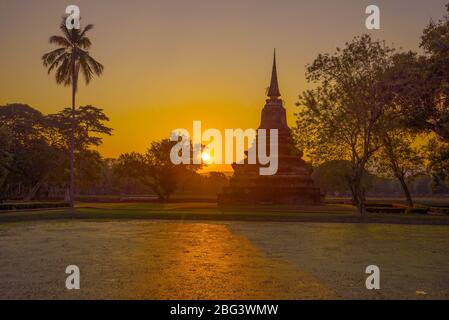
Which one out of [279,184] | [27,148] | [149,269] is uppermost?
[27,148]

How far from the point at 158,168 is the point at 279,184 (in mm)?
22014

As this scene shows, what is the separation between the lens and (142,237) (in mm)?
19203

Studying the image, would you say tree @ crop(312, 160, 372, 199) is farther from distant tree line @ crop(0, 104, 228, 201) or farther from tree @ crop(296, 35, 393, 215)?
distant tree line @ crop(0, 104, 228, 201)

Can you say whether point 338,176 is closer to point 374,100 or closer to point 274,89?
point 274,89

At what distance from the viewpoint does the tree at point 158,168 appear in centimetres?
6744

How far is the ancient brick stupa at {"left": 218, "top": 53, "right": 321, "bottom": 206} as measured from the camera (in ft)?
171

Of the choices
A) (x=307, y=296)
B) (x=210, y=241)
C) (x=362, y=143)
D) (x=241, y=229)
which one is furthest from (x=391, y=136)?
(x=307, y=296)

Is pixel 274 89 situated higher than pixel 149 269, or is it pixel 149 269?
pixel 274 89

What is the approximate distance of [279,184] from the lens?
52.6m

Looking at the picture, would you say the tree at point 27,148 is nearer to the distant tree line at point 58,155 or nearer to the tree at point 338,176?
the distant tree line at point 58,155

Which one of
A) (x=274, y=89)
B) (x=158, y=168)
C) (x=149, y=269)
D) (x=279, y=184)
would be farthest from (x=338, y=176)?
(x=149, y=269)

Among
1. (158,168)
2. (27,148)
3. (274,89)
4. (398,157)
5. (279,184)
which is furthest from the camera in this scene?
(158,168)

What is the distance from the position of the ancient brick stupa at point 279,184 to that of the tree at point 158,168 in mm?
12570
